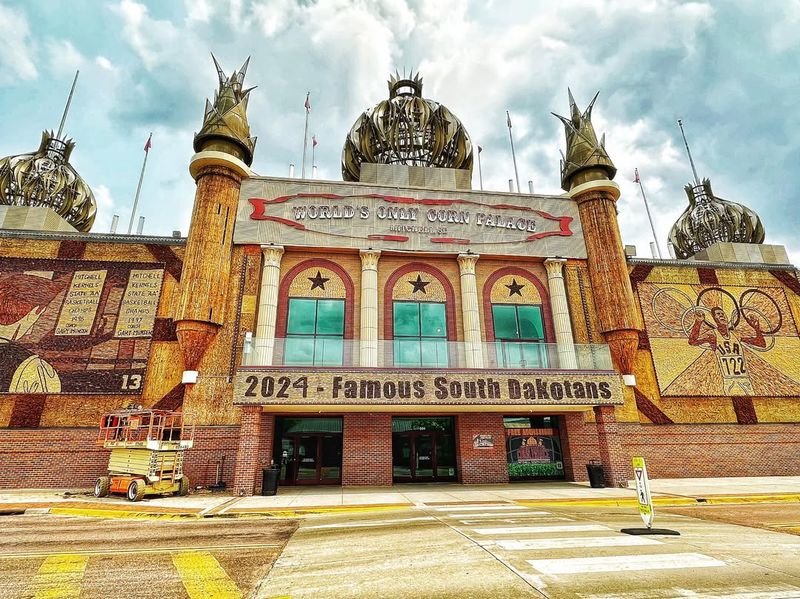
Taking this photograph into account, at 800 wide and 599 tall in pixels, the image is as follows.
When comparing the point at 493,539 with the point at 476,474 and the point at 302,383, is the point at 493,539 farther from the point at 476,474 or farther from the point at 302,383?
the point at 476,474

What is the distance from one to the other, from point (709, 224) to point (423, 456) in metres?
25.1

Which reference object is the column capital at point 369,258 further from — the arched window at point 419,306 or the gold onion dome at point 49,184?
the gold onion dome at point 49,184

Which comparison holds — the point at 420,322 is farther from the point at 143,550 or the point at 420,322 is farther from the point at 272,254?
the point at 143,550

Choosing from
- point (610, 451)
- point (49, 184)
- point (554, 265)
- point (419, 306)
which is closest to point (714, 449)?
Result: point (610, 451)

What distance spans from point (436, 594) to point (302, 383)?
1257 centimetres

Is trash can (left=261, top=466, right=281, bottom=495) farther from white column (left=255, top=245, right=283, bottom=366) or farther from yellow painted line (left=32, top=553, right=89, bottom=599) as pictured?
yellow painted line (left=32, top=553, right=89, bottom=599)

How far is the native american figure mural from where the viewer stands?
73.0 ft

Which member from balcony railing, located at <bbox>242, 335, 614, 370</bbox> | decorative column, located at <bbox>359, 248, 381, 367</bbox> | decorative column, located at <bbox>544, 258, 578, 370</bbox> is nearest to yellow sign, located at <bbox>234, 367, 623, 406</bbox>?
balcony railing, located at <bbox>242, 335, 614, 370</bbox>

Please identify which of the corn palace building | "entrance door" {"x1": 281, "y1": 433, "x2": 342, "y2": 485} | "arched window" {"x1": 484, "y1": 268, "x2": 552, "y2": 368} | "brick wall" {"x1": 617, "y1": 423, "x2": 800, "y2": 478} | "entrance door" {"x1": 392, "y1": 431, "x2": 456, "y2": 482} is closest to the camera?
the corn palace building

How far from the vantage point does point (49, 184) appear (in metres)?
25.2

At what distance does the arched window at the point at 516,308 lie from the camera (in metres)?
22.0

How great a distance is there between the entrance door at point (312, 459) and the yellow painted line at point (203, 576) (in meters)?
12.7

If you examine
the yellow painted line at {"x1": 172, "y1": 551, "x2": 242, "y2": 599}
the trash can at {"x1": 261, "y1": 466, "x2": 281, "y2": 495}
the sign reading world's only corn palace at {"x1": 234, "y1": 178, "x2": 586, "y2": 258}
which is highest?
the sign reading world's only corn palace at {"x1": 234, "y1": 178, "x2": 586, "y2": 258}

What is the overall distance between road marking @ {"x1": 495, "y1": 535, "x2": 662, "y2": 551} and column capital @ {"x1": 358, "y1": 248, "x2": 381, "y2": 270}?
1601 cm
